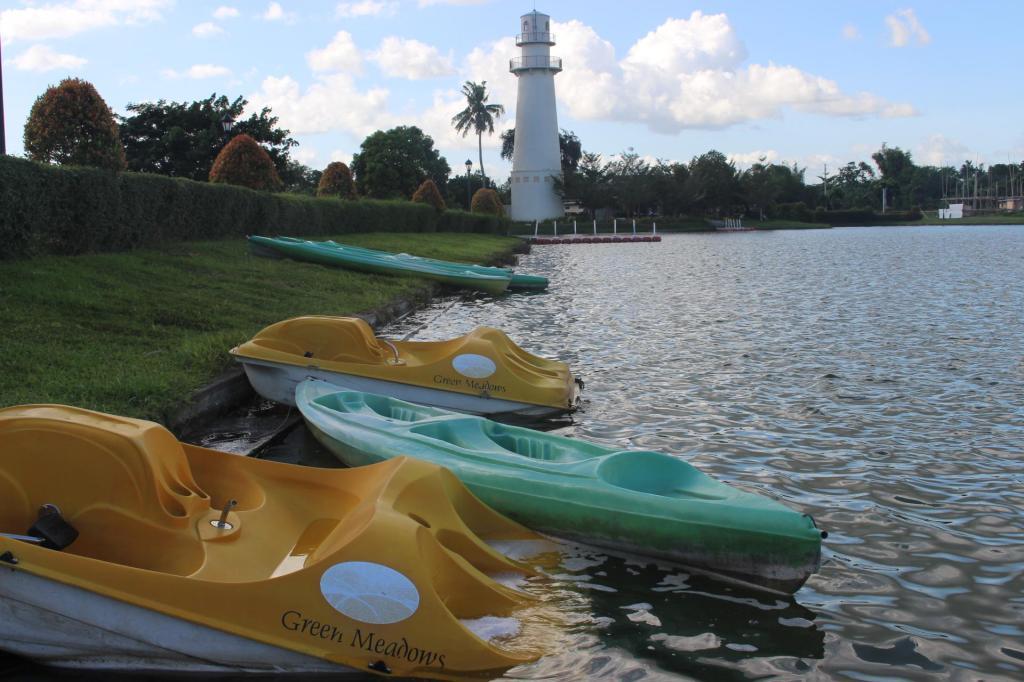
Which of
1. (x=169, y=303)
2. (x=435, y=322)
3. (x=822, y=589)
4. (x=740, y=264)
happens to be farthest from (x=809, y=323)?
(x=740, y=264)

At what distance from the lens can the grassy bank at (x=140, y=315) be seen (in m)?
6.98

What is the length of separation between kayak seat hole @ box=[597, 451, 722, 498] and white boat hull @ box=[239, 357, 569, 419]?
3.23 m

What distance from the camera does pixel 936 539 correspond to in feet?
18.1

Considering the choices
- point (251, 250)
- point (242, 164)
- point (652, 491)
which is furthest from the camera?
point (242, 164)

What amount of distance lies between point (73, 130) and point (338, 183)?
740 inches

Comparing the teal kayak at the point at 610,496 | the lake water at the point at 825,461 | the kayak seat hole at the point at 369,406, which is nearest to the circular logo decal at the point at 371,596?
the lake water at the point at 825,461

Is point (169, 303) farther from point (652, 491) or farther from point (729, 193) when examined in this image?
point (729, 193)

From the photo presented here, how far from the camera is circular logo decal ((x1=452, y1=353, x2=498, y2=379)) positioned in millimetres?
8633

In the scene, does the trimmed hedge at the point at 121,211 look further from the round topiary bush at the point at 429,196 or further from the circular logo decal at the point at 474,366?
the round topiary bush at the point at 429,196

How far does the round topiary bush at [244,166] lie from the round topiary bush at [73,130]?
847 centimetres

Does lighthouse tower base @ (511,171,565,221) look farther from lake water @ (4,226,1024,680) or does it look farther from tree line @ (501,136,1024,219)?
lake water @ (4,226,1024,680)

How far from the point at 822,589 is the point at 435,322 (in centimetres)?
1168

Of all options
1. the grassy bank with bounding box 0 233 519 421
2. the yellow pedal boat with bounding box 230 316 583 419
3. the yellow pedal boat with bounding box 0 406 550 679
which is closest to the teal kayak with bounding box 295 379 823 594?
the yellow pedal boat with bounding box 0 406 550 679

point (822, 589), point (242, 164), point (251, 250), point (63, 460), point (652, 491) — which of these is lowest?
point (822, 589)
